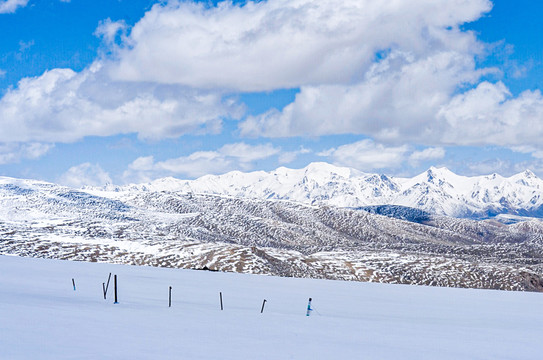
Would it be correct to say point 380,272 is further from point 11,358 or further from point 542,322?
point 11,358

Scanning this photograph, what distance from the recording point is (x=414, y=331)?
4666 centimetres

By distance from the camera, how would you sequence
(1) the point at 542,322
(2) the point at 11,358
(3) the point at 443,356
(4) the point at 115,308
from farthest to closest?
(1) the point at 542,322 < (4) the point at 115,308 < (3) the point at 443,356 < (2) the point at 11,358

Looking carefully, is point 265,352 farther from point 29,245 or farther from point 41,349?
point 29,245

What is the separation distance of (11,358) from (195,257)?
16965cm

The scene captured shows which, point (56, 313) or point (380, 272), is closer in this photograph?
point (56, 313)

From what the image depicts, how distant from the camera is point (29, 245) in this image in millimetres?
198000

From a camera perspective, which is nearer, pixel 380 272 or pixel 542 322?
pixel 542 322

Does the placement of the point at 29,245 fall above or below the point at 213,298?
above

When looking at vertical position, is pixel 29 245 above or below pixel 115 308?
above

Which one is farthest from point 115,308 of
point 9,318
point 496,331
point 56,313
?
point 496,331

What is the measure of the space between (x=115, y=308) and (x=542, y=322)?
4482 cm

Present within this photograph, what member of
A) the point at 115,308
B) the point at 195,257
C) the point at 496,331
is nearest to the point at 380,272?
the point at 195,257

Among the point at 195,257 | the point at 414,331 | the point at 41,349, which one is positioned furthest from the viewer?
the point at 195,257

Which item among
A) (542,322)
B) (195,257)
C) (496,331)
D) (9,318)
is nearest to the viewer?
(9,318)
